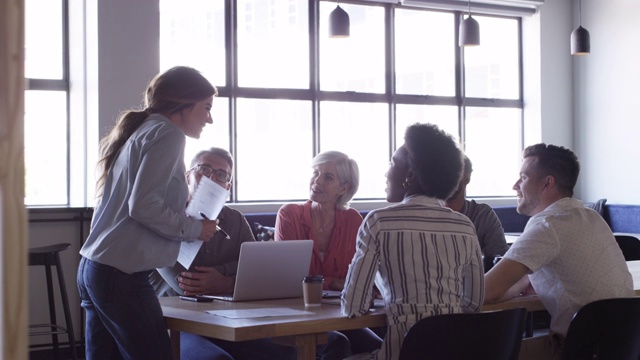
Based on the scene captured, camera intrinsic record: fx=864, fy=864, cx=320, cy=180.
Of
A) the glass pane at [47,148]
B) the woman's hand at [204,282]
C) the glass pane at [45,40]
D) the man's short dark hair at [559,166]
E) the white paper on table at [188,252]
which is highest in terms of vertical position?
the glass pane at [45,40]

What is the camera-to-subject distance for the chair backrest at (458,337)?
7.53 feet

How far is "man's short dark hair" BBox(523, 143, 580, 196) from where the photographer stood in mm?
2973

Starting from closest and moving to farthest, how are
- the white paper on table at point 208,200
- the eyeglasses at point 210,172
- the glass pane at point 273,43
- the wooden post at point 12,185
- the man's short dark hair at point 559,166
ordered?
the wooden post at point 12,185
the white paper on table at point 208,200
the man's short dark hair at point 559,166
the eyeglasses at point 210,172
the glass pane at point 273,43

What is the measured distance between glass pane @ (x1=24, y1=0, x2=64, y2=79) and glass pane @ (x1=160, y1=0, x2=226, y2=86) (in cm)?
82

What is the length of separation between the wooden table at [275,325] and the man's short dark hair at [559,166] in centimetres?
79

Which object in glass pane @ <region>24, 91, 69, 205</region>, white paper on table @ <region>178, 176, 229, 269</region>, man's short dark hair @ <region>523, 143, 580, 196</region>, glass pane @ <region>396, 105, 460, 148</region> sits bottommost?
white paper on table @ <region>178, 176, 229, 269</region>

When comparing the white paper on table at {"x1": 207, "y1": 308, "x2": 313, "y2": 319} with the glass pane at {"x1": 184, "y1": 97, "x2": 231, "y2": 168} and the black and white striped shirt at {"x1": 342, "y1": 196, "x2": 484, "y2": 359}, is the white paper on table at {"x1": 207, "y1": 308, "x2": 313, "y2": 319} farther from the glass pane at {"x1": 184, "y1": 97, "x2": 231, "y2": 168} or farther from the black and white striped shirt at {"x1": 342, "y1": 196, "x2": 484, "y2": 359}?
the glass pane at {"x1": 184, "y1": 97, "x2": 231, "y2": 168}

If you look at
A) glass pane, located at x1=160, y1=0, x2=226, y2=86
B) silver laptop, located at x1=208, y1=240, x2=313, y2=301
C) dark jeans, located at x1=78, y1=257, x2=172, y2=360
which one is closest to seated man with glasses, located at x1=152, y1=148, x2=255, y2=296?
silver laptop, located at x1=208, y1=240, x2=313, y2=301

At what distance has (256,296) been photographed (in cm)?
296

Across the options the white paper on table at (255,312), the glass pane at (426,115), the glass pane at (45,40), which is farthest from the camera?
the glass pane at (426,115)

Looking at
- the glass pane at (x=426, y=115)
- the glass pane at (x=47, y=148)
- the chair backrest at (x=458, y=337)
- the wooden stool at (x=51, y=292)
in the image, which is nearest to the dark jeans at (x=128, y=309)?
the chair backrest at (x=458, y=337)

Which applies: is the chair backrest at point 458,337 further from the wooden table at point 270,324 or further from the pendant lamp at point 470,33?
the pendant lamp at point 470,33

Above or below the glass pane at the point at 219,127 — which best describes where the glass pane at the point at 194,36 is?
above

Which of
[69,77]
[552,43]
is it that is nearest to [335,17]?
[69,77]
